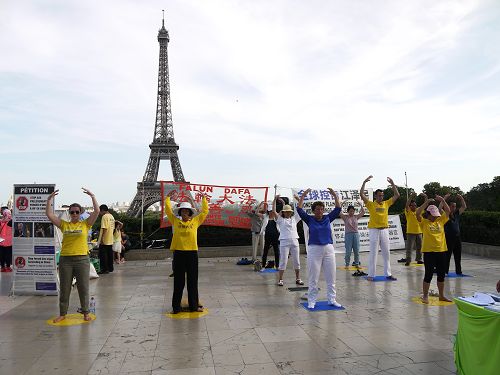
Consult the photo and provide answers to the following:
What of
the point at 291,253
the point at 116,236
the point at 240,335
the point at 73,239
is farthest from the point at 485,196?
the point at 73,239

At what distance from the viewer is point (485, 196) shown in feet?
120

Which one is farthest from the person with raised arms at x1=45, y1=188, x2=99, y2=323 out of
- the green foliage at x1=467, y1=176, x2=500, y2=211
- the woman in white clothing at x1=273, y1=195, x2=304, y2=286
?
the green foliage at x1=467, y1=176, x2=500, y2=211

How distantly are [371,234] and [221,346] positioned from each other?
4.75 m

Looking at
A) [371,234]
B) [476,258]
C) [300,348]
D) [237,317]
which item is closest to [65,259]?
[237,317]

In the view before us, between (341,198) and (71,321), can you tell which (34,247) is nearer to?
(71,321)

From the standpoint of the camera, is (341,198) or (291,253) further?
(341,198)

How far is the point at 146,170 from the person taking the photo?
45969 mm

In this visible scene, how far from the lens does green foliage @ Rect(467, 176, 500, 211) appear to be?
33.9m

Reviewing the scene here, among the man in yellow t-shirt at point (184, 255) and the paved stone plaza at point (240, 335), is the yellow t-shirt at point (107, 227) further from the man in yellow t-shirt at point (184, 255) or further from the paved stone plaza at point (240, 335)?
the man in yellow t-shirt at point (184, 255)

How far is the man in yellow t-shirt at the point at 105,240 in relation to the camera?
996 centimetres

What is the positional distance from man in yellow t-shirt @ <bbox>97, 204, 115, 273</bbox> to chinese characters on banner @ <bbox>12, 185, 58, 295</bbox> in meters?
2.58

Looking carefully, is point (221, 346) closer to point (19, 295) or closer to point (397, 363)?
point (397, 363)

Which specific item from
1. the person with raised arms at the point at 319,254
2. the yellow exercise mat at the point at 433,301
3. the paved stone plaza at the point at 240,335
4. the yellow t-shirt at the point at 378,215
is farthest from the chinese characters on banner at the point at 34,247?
the yellow exercise mat at the point at 433,301

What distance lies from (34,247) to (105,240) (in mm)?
2708
